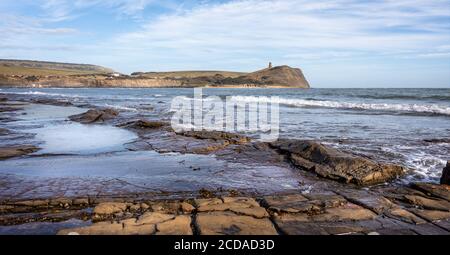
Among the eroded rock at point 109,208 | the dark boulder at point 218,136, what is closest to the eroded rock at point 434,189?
the eroded rock at point 109,208

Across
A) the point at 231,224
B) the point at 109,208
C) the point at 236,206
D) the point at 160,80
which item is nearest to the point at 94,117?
the point at 109,208

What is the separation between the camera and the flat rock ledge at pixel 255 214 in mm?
4570

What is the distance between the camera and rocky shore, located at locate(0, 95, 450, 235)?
4641 millimetres

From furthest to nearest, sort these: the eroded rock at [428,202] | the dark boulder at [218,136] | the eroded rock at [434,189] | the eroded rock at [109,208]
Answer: the dark boulder at [218,136] → the eroded rock at [434,189] → the eroded rock at [428,202] → the eroded rock at [109,208]

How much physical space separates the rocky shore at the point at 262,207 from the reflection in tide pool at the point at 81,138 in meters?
3.40

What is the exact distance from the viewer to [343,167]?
24.5 feet

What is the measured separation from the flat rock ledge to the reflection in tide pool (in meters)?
4.97

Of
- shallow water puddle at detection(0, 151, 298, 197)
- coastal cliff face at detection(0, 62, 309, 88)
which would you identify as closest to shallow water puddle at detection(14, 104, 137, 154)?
shallow water puddle at detection(0, 151, 298, 197)

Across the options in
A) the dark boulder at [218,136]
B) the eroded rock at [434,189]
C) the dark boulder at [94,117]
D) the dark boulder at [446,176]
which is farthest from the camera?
the dark boulder at [94,117]

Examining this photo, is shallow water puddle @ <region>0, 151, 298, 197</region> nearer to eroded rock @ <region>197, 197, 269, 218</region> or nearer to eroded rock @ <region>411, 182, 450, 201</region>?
eroded rock @ <region>197, 197, 269, 218</region>

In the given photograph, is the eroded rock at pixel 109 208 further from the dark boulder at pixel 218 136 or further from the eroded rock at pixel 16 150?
the dark boulder at pixel 218 136

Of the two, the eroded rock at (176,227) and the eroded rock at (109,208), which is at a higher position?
the eroded rock at (109,208)
